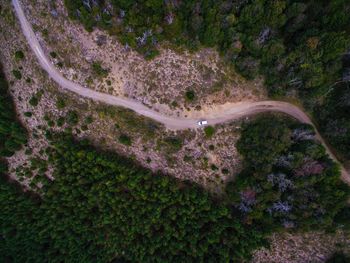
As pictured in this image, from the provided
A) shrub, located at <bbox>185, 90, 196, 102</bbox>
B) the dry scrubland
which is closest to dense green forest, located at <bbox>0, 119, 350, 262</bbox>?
the dry scrubland

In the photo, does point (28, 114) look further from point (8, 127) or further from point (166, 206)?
point (166, 206)

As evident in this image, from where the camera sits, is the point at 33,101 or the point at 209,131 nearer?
the point at 209,131

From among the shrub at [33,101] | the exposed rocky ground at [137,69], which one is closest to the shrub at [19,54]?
the exposed rocky ground at [137,69]

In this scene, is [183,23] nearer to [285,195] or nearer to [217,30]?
[217,30]

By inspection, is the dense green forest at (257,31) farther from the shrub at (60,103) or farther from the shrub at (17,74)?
the shrub at (17,74)

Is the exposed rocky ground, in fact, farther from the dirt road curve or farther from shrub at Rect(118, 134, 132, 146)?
shrub at Rect(118, 134, 132, 146)

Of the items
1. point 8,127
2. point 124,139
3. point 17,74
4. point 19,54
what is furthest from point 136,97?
Result: point 8,127

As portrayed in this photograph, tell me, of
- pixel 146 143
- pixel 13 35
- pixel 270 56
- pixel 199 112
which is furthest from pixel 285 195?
pixel 13 35

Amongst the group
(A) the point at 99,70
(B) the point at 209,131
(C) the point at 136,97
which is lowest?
(B) the point at 209,131

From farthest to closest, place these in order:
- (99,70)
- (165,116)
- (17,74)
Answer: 1. (17,74)
2. (165,116)
3. (99,70)
